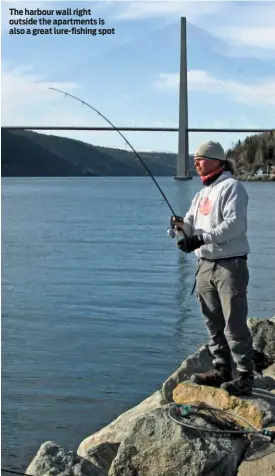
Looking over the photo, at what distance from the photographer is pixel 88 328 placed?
9.01 meters

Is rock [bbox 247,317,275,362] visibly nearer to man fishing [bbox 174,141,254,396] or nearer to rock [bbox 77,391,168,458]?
rock [bbox 77,391,168,458]

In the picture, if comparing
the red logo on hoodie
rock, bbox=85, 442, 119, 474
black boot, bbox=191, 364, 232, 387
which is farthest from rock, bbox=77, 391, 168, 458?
the red logo on hoodie

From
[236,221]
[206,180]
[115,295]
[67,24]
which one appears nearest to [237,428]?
[236,221]

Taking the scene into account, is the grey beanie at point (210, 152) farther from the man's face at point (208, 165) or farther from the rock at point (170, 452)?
the rock at point (170, 452)

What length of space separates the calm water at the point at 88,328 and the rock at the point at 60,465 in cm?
137

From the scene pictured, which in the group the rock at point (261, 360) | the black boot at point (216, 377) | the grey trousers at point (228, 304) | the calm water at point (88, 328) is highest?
the grey trousers at point (228, 304)

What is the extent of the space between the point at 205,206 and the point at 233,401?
991mm

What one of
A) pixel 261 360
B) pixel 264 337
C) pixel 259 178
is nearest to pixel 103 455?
pixel 261 360

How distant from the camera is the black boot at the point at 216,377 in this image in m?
4.26

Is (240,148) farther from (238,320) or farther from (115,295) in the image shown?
(238,320)

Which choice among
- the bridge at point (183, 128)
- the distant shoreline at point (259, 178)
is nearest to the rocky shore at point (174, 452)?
the bridge at point (183, 128)

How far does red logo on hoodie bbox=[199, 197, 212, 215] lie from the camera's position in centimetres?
410

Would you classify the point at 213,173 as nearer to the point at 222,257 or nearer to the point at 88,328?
the point at 222,257

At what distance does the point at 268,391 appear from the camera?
4.46 metres
